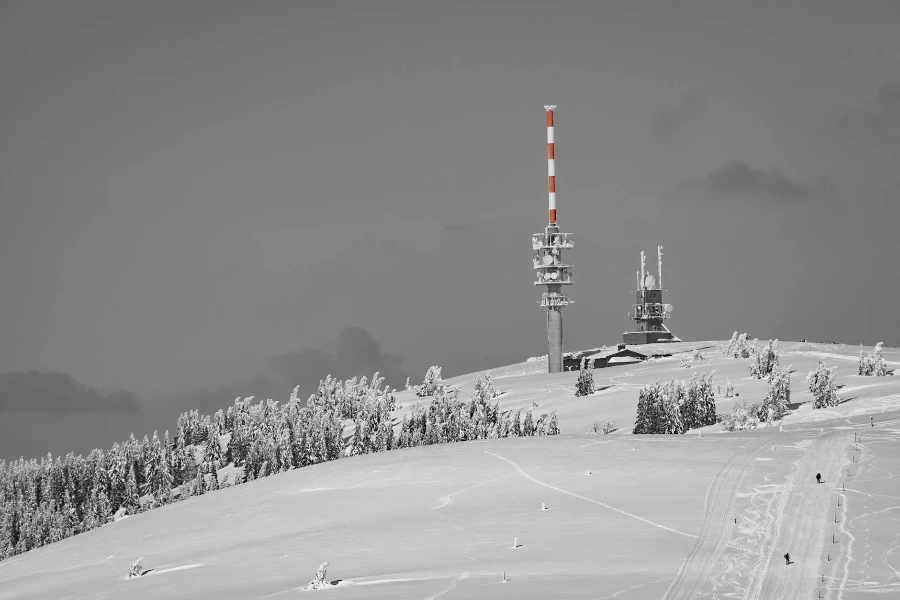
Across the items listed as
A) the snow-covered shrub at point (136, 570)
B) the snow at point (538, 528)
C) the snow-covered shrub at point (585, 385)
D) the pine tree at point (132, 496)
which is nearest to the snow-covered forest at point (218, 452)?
the pine tree at point (132, 496)

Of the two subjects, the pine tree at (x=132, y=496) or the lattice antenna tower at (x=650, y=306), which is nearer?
the pine tree at (x=132, y=496)

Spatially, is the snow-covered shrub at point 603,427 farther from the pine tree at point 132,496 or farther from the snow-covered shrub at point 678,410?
the pine tree at point 132,496

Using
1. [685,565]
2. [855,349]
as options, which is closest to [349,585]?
[685,565]

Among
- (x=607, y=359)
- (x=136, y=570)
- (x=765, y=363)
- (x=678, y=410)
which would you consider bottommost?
(x=136, y=570)

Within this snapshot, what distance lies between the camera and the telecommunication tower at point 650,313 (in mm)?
174125

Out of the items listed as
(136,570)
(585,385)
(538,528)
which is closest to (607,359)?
(585,385)

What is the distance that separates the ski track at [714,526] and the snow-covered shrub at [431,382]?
3056 inches

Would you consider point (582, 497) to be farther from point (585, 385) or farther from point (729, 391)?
point (585, 385)

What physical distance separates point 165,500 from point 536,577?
75983mm

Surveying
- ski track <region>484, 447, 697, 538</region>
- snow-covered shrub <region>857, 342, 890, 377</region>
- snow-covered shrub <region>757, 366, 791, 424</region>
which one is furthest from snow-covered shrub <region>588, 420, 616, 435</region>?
ski track <region>484, 447, 697, 538</region>

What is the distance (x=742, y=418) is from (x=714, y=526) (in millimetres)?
37090

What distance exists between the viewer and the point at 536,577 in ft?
90.9

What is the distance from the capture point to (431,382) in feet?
405

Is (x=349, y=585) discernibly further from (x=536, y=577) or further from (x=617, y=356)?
(x=617, y=356)
